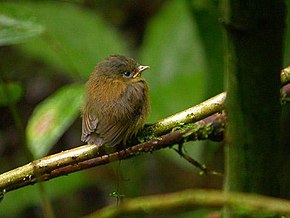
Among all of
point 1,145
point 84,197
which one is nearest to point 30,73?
point 1,145

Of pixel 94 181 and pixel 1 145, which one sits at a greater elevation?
pixel 1 145

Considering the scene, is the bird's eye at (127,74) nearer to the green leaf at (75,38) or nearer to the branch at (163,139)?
the green leaf at (75,38)

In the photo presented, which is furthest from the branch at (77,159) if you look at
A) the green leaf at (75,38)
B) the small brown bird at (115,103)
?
the green leaf at (75,38)

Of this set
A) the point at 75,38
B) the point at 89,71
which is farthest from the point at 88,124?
the point at 75,38

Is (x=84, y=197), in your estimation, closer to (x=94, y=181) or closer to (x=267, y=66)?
(x=94, y=181)

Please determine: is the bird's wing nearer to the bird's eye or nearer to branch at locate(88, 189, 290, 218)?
Result: the bird's eye

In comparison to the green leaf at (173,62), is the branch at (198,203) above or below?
below

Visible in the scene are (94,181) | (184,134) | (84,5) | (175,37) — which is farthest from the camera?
(84,5)
